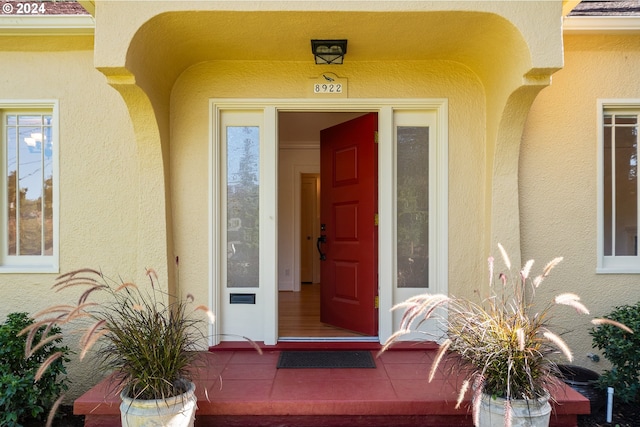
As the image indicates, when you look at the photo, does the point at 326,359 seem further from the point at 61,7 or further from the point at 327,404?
the point at 61,7

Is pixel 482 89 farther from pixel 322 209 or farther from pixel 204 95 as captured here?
pixel 204 95

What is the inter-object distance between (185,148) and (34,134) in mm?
1482

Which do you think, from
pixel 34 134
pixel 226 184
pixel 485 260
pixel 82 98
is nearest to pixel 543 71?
pixel 485 260

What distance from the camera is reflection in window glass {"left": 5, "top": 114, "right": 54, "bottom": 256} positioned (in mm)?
3801

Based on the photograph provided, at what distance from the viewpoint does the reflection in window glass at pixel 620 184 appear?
12.5ft

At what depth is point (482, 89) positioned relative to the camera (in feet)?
12.5

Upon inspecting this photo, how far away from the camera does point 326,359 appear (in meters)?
3.57

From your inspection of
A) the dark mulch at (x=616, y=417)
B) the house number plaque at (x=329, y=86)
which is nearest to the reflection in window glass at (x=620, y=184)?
the dark mulch at (x=616, y=417)

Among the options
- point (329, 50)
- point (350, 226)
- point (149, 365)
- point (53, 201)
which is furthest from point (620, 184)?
point (53, 201)

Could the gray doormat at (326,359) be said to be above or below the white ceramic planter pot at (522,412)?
below

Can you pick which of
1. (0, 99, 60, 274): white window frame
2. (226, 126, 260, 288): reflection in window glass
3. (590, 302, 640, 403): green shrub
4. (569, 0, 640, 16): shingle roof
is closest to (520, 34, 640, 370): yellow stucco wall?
(569, 0, 640, 16): shingle roof

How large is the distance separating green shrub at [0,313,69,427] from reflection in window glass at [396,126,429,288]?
308 centimetres

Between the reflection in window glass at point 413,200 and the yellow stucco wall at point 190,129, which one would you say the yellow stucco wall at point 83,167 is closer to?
the yellow stucco wall at point 190,129

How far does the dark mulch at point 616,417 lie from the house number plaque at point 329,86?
11.3ft
